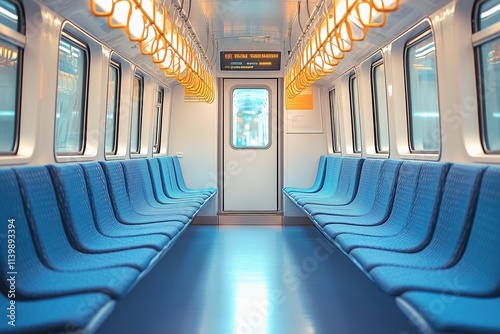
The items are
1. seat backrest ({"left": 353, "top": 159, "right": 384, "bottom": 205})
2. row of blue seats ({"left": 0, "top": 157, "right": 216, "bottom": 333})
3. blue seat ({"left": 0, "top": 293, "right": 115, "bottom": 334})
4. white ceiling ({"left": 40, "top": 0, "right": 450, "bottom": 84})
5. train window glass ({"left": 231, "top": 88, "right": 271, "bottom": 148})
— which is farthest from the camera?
train window glass ({"left": 231, "top": 88, "right": 271, "bottom": 148})

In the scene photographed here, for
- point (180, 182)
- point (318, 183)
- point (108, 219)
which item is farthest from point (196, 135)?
point (108, 219)

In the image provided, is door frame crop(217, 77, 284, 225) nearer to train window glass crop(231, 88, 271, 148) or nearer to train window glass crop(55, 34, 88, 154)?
train window glass crop(231, 88, 271, 148)

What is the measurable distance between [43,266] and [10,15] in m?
1.66

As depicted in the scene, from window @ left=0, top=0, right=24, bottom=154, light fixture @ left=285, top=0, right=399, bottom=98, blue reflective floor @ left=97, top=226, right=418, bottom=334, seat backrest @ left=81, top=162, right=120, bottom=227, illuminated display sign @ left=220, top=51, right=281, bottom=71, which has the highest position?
illuminated display sign @ left=220, top=51, right=281, bottom=71

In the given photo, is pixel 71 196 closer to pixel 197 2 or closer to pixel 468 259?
pixel 468 259

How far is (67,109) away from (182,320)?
7.04ft

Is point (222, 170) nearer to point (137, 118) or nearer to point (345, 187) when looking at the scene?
point (137, 118)

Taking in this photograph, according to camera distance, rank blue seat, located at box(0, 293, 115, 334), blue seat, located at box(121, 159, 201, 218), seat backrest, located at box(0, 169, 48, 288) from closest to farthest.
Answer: blue seat, located at box(0, 293, 115, 334) < seat backrest, located at box(0, 169, 48, 288) < blue seat, located at box(121, 159, 201, 218)

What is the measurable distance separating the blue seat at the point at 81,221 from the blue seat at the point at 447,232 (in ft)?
4.38

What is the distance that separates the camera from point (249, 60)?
7.34m

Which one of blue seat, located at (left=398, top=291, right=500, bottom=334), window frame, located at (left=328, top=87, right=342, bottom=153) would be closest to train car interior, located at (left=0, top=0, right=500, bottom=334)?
blue seat, located at (left=398, top=291, right=500, bottom=334)

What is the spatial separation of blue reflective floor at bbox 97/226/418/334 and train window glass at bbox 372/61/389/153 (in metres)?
1.44

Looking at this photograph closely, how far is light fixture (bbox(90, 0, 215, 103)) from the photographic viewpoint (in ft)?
9.59

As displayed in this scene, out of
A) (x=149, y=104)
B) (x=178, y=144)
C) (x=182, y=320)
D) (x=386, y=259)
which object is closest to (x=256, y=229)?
(x=178, y=144)
